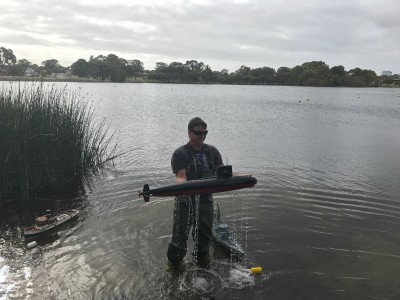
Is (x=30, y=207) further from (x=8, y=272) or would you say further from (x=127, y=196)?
(x=8, y=272)

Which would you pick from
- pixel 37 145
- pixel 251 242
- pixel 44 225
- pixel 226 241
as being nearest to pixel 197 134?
pixel 226 241

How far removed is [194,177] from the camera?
280 inches

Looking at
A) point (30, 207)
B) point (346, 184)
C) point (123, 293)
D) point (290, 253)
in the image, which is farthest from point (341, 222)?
point (30, 207)

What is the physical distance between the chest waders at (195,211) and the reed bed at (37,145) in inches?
277

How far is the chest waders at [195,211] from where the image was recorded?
711 centimetres

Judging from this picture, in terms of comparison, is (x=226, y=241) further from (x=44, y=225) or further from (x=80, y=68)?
(x=80, y=68)

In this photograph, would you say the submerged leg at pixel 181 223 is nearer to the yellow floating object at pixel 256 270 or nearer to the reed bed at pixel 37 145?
the yellow floating object at pixel 256 270

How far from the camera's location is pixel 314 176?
17172mm

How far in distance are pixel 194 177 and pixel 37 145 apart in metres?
8.07

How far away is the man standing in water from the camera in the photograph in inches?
274

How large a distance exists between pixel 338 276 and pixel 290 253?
1379 mm

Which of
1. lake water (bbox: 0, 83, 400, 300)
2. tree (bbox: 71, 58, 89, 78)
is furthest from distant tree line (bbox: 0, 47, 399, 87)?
lake water (bbox: 0, 83, 400, 300)

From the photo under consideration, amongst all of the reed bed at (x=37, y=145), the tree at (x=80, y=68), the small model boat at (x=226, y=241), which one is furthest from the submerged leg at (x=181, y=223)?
the tree at (x=80, y=68)

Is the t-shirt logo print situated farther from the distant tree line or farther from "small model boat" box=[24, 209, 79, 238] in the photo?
the distant tree line
